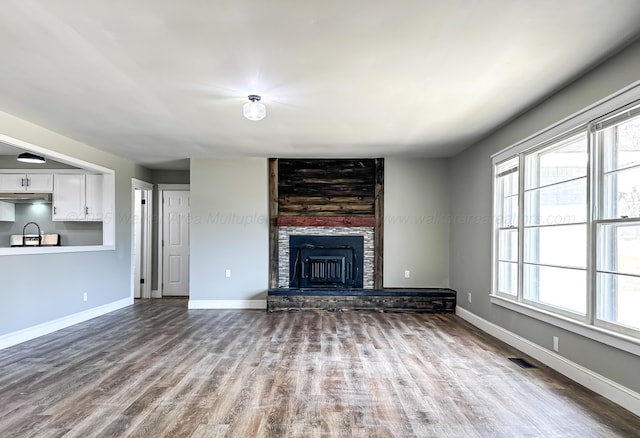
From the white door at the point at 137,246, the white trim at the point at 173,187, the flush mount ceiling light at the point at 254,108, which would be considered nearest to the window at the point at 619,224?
the flush mount ceiling light at the point at 254,108

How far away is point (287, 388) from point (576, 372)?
2326mm

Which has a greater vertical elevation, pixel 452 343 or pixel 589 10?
pixel 589 10

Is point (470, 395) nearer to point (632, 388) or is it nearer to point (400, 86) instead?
point (632, 388)

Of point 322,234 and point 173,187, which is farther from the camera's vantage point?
point 173,187

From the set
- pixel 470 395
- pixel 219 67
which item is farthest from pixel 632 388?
pixel 219 67

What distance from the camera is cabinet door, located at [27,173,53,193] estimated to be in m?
5.93

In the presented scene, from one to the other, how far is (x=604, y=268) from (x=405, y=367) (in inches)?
70.0

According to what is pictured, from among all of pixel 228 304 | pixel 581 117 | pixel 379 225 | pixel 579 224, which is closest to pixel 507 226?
pixel 579 224

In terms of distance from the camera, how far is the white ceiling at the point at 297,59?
2146 millimetres

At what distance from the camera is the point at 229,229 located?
647cm

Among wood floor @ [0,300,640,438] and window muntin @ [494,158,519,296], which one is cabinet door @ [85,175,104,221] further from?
window muntin @ [494,158,519,296]

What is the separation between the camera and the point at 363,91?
11.0 feet

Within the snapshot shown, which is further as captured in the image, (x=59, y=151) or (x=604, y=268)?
(x=59, y=151)

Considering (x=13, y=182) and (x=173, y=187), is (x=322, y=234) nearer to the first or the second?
(x=173, y=187)
